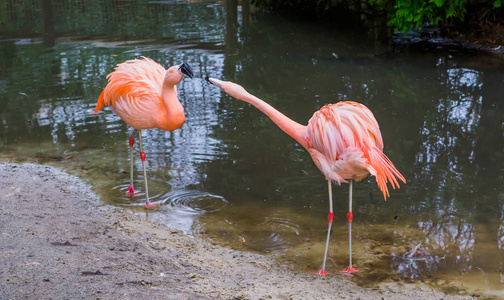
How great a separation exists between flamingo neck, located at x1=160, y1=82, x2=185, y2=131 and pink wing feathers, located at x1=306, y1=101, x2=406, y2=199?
1.52 meters

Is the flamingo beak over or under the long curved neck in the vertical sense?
over

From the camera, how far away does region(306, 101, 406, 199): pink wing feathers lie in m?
4.02

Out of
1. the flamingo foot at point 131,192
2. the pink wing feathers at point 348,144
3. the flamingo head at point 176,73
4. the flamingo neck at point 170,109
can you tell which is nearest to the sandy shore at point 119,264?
the flamingo foot at point 131,192

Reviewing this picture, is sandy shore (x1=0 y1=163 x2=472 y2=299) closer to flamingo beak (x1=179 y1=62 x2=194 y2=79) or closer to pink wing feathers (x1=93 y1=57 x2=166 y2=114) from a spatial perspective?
pink wing feathers (x1=93 y1=57 x2=166 y2=114)

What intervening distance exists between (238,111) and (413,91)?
10.1 feet

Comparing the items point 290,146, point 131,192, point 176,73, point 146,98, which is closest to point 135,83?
point 146,98

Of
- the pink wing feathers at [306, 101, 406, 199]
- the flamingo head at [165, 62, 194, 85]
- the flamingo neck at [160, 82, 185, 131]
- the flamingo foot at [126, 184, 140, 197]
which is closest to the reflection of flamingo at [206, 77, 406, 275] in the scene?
the pink wing feathers at [306, 101, 406, 199]

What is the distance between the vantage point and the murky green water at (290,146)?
461cm

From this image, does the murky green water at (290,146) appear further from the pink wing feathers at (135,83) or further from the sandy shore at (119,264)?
the pink wing feathers at (135,83)

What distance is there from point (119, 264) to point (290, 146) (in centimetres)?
356

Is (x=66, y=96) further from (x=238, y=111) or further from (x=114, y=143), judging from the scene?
(x=238, y=111)

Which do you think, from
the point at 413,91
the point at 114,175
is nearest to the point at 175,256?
the point at 114,175

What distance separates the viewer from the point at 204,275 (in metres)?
3.76

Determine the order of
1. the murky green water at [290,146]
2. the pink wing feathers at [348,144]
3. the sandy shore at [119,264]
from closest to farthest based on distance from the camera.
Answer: the sandy shore at [119,264] < the pink wing feathers at [348,144] < the murky green water at [290,146]
